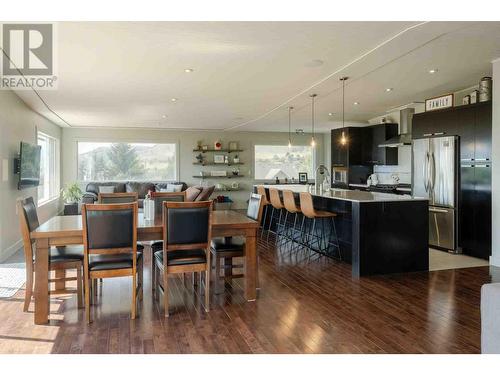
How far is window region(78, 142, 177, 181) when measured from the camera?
11.0m

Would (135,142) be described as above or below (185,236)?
above

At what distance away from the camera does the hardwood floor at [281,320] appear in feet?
8.97

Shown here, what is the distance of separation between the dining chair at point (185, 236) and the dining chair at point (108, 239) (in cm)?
26

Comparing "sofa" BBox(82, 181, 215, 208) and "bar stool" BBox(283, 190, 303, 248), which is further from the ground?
"sofa" BBox(82, 181, 215, 208)

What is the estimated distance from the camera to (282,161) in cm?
1253

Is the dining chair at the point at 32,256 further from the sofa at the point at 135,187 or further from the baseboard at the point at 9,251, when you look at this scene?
the sofa at the point at 135,187

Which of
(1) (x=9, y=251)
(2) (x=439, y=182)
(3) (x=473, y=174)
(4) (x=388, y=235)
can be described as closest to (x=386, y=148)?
(2) (x=439, y=182)

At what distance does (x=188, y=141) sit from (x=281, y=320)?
29.4 feet

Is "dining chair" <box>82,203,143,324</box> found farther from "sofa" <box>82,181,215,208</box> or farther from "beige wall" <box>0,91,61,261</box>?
"sofa" <box>82,181,215,208</box>

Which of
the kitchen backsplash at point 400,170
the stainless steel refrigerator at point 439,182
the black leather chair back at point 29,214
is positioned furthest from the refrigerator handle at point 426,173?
the black leather chair back at point 29,214

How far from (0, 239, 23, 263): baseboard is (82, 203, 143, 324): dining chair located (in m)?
2.95

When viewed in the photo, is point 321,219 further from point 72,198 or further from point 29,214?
point 72,198

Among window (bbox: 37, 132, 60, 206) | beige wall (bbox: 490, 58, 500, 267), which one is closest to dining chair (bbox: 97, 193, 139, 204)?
beige wall (bbox: 490, 58, 500, 267)
